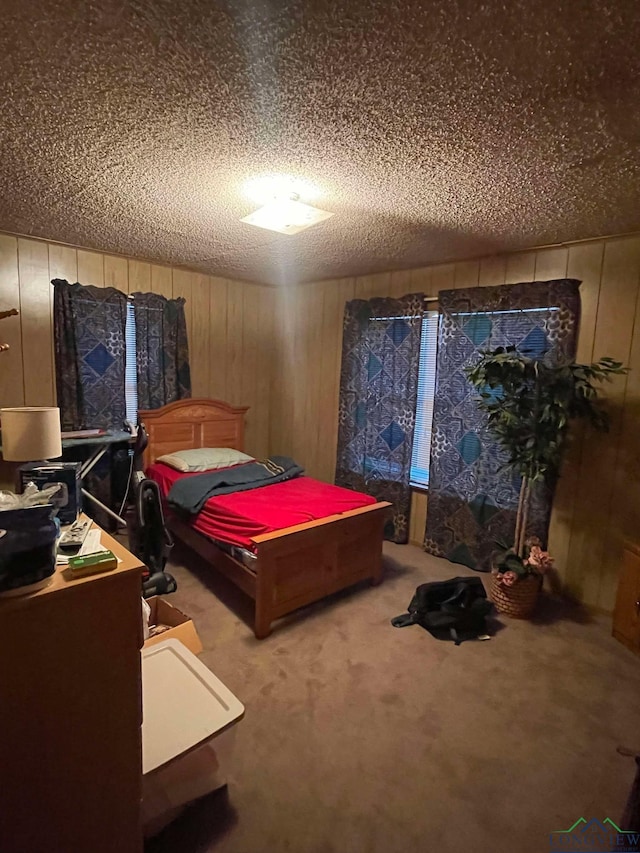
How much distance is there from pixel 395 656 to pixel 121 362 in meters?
3.08

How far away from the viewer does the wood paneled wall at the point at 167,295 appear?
3.28 meters

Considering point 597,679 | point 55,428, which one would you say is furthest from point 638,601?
point 55,428

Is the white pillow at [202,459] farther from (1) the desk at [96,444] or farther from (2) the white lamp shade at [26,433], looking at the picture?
(2) the white lamp shade at [26,433]

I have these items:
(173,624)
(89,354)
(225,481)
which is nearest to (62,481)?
(173,624)

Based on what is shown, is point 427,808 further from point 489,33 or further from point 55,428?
point 489,33

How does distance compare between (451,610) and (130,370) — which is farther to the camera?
(130,370)

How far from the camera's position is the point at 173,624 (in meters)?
2.25

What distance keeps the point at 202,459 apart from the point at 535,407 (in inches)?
102

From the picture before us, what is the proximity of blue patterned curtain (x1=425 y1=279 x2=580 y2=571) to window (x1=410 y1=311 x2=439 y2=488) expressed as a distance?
0.15m

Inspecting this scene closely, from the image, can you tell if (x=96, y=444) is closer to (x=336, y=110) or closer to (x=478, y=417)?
(x=336, y=110)

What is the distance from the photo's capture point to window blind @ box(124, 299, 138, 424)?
382 cm

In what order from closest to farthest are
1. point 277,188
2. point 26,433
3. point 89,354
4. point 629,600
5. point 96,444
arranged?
point 26,433 → point 277,188 → point 629,600 → point 96,444 → point 89,354

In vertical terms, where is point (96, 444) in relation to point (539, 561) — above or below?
above

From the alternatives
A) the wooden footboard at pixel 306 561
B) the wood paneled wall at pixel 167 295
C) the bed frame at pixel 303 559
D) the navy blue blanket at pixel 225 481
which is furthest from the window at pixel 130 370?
the wooden footboard at pixel 306 561
